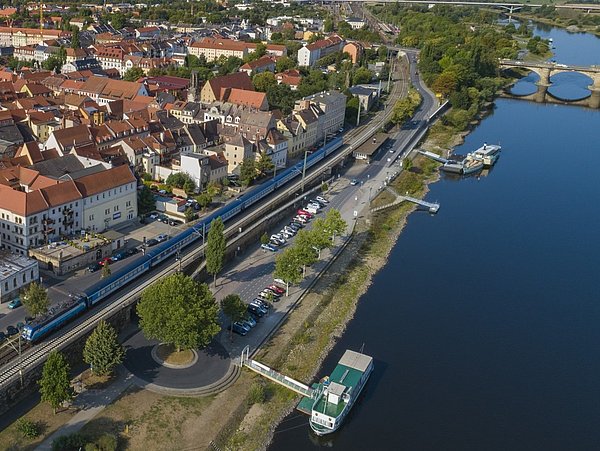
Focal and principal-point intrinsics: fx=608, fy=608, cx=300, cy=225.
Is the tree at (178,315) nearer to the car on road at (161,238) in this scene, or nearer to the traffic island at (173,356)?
the traffic island at (173,356)

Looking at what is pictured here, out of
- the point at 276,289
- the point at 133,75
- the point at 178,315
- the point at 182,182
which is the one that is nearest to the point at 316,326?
the point at 276,289

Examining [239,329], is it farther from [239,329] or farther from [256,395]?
[256,395]

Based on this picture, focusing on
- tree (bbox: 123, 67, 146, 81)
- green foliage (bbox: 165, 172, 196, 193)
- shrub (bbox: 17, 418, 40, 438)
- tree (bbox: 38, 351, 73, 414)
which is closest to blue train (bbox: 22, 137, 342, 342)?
tree (bbox: 38, 351, 73, 414)

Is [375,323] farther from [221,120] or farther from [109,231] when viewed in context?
[221,120]

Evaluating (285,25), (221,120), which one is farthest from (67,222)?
(285,25)

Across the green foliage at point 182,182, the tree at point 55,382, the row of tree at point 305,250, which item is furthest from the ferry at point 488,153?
the tree at point 55,382

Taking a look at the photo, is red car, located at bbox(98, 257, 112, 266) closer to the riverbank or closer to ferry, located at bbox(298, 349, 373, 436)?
the riverbank
